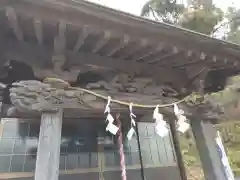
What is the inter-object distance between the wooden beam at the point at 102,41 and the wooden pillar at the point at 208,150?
56.7 inches

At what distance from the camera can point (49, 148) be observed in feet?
5.93

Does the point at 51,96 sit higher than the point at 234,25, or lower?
lower

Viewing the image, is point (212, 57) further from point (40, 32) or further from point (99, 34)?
point (40, 32)

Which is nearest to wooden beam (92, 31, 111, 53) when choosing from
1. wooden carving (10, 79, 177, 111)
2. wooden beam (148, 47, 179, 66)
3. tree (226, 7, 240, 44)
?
wooden carving (10, 79, 177, 111)

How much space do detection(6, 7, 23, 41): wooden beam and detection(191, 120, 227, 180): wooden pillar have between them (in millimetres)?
2122

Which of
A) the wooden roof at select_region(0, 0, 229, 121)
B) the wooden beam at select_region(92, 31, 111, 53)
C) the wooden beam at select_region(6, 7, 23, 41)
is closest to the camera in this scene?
the wooden beam at select_region(6, 7, 23, 41)

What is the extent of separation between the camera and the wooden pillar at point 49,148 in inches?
67.7

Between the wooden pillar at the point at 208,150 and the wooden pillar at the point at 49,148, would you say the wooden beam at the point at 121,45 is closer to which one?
the wooden pillar at the point at 49,148

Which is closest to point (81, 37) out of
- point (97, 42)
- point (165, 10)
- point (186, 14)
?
point (97, 42)

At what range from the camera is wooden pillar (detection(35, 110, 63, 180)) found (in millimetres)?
1720

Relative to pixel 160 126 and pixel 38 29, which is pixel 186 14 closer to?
pixel 160 126

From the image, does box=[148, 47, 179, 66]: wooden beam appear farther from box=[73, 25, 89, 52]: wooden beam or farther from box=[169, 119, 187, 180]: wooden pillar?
box=[169, 119, 187, 180]: wooden pillar

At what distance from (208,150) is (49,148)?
5.62 feet

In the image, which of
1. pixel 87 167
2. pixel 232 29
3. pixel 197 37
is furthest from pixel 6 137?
pixel 232 29
